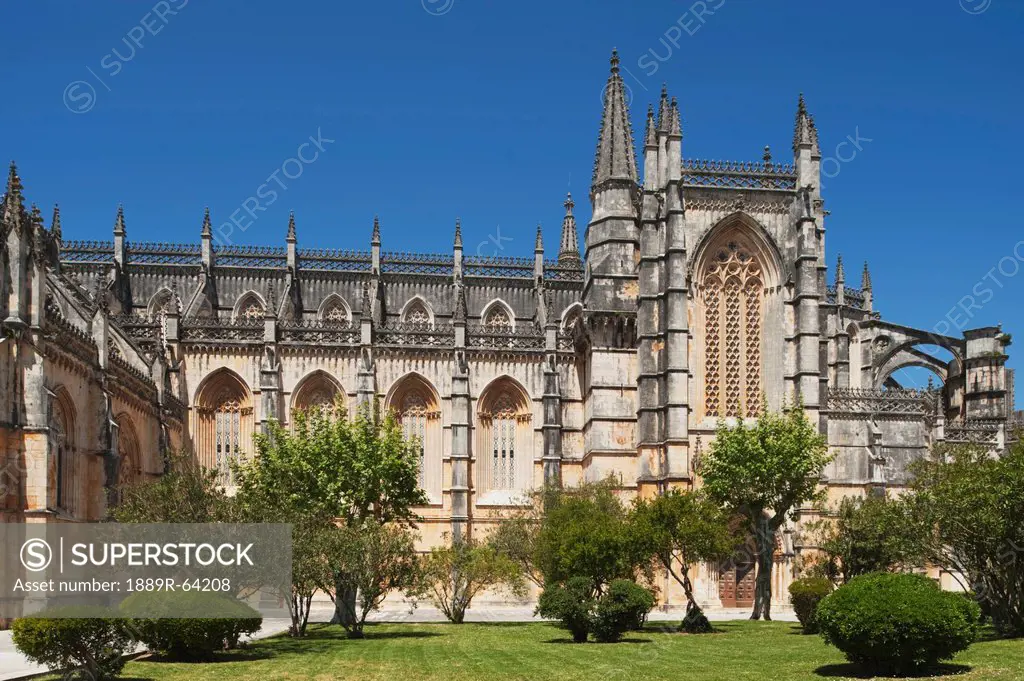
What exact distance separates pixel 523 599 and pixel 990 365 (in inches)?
1160

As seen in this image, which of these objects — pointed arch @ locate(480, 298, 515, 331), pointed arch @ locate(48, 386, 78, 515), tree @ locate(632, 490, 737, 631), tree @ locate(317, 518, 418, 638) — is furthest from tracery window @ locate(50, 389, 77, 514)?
pointed arch @ locate(480, 298, 515, 331)

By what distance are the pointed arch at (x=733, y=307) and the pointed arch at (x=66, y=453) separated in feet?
87.8

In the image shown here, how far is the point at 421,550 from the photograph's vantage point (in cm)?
5109

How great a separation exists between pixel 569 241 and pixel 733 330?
66.9 feet

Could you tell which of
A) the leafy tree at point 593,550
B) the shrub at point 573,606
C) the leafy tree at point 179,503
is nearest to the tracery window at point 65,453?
the leafy tree at point 179,503

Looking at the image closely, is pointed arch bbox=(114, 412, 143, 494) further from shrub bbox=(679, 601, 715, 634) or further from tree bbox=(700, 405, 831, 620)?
tree bbox=(700, 405, 831, 620)

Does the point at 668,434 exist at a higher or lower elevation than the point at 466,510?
higher

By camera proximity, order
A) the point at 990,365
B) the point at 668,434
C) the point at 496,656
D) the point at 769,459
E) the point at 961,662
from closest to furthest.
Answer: the point at 961,662, the point at 496,656, the point at 769,459, the point at 668,434, the point at 990,365

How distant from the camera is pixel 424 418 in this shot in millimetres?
52406

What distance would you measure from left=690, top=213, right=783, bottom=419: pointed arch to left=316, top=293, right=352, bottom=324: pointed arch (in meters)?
19.4

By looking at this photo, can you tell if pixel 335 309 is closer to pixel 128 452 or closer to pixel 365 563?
pixel 128 452

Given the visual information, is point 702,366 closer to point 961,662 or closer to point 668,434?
point 668,434

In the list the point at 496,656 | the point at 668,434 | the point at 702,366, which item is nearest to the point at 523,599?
the point at 668,434

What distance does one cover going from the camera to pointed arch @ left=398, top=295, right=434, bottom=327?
202 ft
